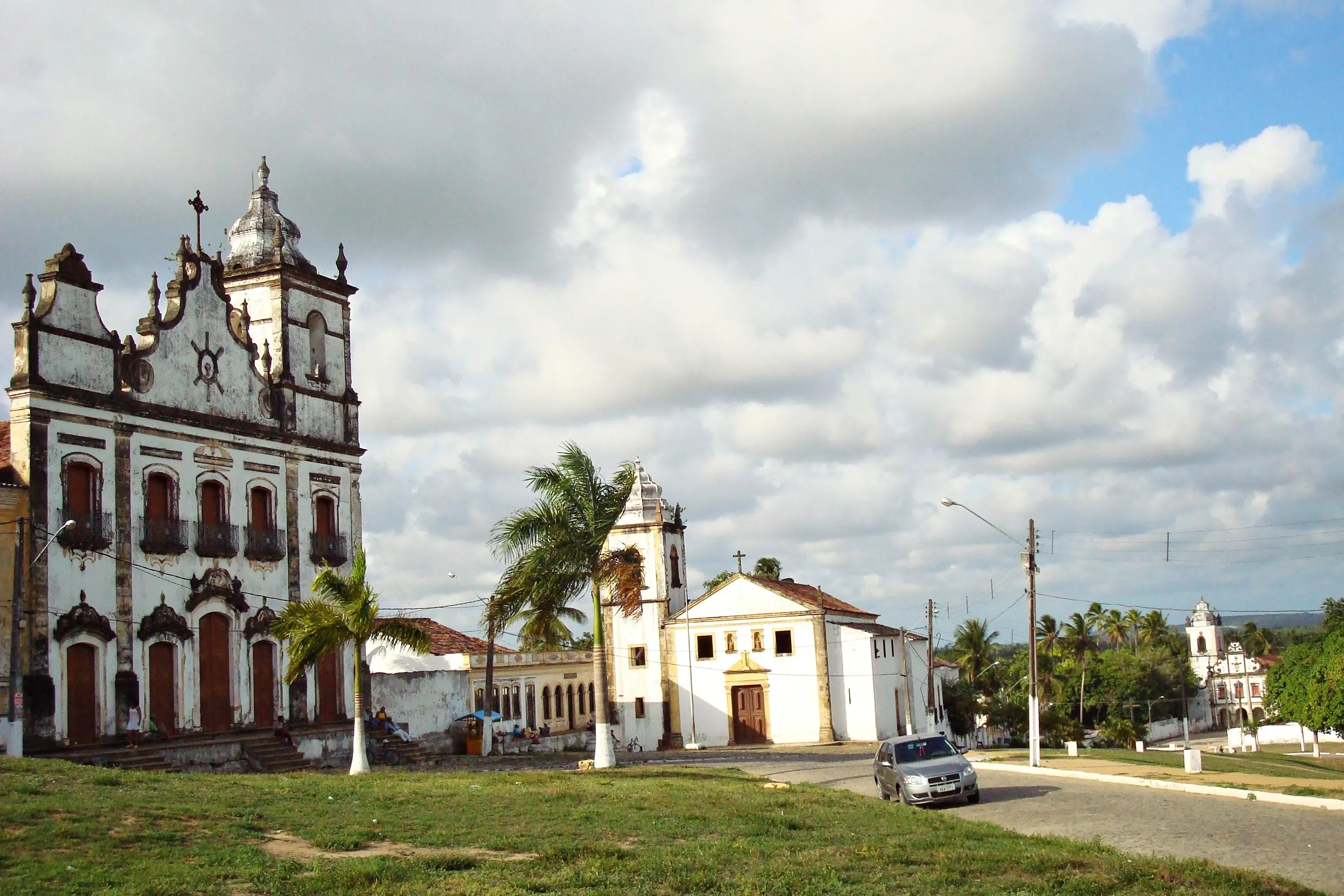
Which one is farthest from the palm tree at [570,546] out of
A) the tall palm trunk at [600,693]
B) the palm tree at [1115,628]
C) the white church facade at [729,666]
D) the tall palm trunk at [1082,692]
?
the palm tree at [1115,628]

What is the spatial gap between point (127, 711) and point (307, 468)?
29.4ft

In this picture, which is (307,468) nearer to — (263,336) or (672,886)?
(263,336)

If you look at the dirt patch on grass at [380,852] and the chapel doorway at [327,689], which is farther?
the chapel doorway at [327,689]

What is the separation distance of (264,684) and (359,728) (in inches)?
304

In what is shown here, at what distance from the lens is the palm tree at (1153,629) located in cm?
12262

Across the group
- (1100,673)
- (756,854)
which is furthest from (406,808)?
(1100,673)

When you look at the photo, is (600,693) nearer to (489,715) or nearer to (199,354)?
(489,715)

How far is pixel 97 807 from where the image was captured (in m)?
15.6

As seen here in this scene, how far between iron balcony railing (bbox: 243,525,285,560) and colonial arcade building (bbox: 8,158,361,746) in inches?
1.9

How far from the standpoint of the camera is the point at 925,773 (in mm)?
22156

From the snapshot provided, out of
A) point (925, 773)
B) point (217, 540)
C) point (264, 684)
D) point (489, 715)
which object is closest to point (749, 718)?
point (489, 715)

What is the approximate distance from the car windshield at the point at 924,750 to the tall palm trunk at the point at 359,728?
10891mm

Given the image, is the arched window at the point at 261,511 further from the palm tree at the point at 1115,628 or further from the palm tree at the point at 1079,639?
the palm tree at the point at 1115,628

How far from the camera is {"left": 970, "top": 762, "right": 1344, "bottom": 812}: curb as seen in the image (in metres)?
20.9
